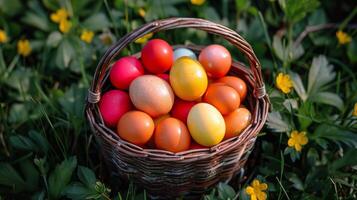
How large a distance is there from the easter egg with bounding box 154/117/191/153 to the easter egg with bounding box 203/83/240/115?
0.15 m

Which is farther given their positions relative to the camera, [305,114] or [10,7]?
[10,7]

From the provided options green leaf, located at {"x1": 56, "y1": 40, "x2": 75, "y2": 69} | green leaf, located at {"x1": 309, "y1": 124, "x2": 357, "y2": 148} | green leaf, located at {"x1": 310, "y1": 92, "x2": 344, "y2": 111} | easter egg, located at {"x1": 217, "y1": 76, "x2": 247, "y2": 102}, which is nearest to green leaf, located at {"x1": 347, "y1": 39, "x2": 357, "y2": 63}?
green leaf, located at {"x1": 310, "y1": 92, "x2": 344, "y2": 111}

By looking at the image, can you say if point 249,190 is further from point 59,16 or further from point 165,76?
point 59,16

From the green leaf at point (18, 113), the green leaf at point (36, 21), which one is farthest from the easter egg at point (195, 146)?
the green leaf at point (36, 21)

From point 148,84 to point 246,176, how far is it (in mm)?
552

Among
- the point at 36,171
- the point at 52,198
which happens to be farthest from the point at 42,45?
the point at 52,198

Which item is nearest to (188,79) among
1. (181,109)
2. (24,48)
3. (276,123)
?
(181,109)

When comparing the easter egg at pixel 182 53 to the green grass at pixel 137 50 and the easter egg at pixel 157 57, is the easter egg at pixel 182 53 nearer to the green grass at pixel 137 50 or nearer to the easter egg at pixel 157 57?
the easter egg at pixel 157 57

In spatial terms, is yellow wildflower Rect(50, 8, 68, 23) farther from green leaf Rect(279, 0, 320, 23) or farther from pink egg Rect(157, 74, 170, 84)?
green leaf Rect(279, 0, 320, 23)

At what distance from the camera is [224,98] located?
1582mm

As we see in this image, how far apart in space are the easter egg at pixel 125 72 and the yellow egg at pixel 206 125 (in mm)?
264

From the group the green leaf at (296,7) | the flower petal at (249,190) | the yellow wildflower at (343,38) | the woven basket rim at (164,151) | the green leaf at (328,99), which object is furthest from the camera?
the yellow wildflower at (343,38)

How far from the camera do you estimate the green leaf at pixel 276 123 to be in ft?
5.63

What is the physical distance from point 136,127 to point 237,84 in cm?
41
